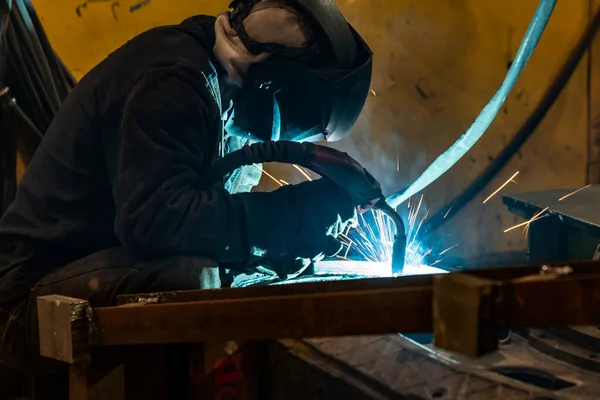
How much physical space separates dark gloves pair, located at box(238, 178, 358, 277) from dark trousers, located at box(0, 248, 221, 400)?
17cm

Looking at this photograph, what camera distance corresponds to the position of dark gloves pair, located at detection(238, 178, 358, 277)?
1.67 metres

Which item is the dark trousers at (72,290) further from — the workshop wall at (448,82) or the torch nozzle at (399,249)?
the workshop wall at (448,82)

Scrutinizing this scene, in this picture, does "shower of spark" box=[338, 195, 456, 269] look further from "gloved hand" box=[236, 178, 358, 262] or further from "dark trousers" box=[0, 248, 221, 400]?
"dark trousers" box=[0, 248, 221, 400]

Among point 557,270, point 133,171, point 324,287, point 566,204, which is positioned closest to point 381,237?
point 566,204

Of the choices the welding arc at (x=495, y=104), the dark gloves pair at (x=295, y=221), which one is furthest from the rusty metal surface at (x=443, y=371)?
the welding arc at (x=495, y=104)

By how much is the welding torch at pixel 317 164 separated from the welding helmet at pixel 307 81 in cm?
16

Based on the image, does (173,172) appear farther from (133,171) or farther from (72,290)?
(72,290)

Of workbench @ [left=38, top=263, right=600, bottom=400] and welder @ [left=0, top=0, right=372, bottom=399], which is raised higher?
welder @ [left=0, top=0, right=372, bottom=399]

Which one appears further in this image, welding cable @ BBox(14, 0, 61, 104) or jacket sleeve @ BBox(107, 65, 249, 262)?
welding cable @ BBox(14, 0, 61, 104)

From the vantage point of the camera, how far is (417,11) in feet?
8.82

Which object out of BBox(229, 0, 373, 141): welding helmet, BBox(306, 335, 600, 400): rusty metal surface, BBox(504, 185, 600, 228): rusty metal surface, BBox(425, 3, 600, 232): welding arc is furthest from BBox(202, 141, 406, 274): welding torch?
BBox(425, 3, 600, 232): welding arc

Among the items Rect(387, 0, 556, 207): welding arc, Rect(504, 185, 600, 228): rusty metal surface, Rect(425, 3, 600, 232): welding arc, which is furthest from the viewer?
Rect(425, 3, 600, 232): welding arc

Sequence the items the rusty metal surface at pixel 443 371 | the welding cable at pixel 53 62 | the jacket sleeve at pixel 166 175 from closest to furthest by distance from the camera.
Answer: the rusty metal surface at pixel 443 371 → the jacket sleeve at pixel 166 175 → the welding cable at pixel 53 62

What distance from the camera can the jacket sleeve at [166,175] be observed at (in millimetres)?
1514
